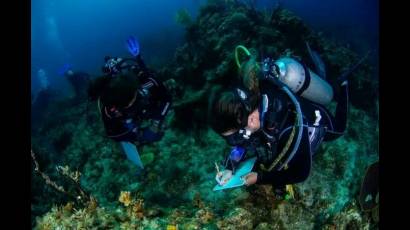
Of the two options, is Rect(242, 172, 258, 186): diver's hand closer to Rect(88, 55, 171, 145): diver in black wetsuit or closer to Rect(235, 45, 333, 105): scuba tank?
Rect(235, 45, 333, 105): scuba tank

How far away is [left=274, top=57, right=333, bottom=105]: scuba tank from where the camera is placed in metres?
4.25

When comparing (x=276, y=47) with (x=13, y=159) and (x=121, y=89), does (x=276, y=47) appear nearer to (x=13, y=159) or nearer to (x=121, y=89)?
(x=121, y=89)

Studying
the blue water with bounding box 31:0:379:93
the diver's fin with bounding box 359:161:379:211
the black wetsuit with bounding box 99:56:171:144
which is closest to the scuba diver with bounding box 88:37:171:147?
the black wetsuit with bounding box 99:56:171:144

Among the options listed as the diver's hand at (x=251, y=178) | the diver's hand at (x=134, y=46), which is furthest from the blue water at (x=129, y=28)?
the diver's hand at (x=251, y=178)

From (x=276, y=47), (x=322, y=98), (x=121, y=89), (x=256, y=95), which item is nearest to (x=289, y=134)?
(x=256, y=95)

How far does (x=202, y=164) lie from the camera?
6.88 meters

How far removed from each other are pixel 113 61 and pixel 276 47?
5554mm

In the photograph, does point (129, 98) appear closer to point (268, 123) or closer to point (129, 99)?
point (129, 99)

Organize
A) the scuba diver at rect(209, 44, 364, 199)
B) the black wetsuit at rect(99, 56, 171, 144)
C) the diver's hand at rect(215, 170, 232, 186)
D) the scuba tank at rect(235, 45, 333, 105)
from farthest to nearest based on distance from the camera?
the black wetsuit at rect(99, 56, 171, 144) → the scuba tank at rect(235, 45, 333, 105) → the diver's hand at rect(215, 170, 232, 186) → the scuba diver at rect(209, 44, 364, 199)

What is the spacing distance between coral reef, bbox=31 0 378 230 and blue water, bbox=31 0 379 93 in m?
7.39

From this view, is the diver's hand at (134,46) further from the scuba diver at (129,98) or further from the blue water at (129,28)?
the blue water at (129,28)

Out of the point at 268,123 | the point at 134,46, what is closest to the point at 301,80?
the point at 268,123

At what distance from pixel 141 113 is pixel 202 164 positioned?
7.06 feet

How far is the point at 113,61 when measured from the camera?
5.50 metres
